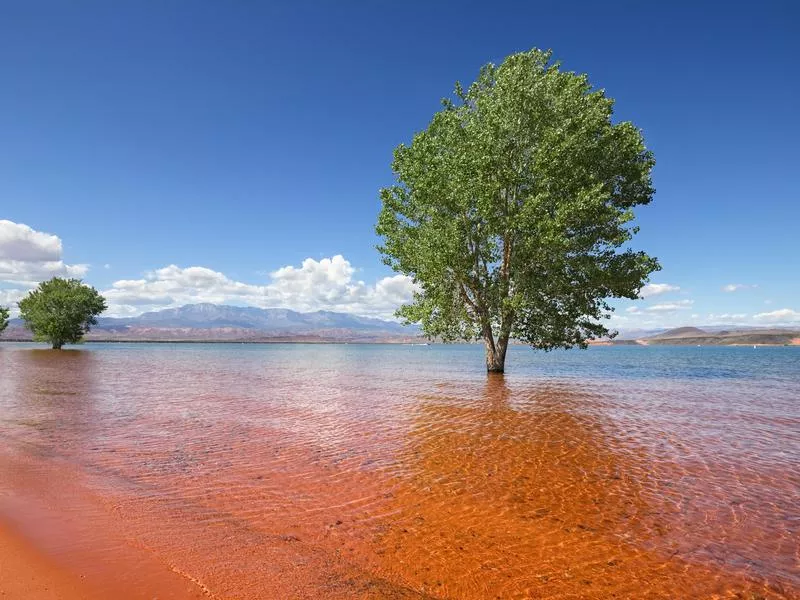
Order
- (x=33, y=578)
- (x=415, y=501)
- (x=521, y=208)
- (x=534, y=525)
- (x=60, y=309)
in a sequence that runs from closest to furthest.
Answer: (x=33, y=578) < (x=534, y=525) < (x=415, y=501) < (x=521, y=208) < (x=60, y=309)

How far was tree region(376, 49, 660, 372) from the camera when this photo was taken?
1215 inches

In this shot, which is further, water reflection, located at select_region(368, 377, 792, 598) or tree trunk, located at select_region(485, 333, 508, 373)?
tree trunk, located at select_region(485, 333, 508, 373)

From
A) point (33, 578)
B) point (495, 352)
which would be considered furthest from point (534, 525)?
point (495, 352)

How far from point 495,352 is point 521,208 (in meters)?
13.2

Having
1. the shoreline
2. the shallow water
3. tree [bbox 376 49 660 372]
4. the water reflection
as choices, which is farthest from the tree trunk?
the shoreline

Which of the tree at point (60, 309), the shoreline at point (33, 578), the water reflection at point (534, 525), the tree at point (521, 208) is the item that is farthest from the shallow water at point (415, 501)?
the tree at point (60, 309)

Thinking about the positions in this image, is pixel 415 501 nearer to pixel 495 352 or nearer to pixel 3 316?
pixel 495 352

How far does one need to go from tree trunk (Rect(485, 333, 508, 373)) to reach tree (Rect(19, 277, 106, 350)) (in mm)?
100071

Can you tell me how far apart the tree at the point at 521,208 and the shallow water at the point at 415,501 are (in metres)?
15.2

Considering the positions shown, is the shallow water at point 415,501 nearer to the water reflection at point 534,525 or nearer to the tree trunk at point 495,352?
the water reflection at point 534,525


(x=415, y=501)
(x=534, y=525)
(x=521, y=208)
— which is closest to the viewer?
(x=534, y=525)

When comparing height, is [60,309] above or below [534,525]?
above

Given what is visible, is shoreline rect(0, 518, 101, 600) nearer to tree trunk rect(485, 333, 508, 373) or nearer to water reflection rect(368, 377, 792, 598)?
water reflection rect(368, 377, 792, 598)

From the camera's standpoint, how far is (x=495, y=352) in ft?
125
